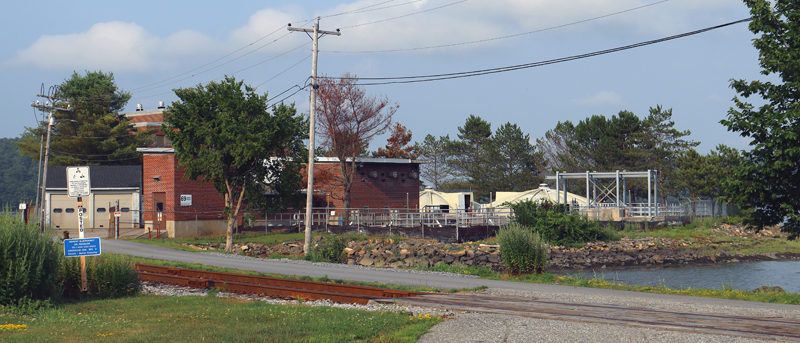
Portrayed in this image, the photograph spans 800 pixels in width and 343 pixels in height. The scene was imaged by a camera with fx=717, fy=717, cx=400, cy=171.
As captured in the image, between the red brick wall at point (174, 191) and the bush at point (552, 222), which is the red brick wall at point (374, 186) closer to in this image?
the red brick wall at point (174, 191)

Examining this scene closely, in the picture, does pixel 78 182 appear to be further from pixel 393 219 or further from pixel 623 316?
pixel 393 219

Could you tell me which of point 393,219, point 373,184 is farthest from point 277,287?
point 373,184

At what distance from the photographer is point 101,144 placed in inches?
3172

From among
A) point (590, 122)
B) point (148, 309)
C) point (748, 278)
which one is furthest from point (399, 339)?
point (590, 122)

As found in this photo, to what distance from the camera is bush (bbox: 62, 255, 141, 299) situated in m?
17.9

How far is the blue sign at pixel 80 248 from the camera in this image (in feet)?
56.4

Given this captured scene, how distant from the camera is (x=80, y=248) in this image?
1734 cm

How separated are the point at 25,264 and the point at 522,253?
1432 cm

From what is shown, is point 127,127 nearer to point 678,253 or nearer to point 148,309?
point 678,253

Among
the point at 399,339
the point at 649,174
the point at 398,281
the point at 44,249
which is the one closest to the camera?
the point at 399,339

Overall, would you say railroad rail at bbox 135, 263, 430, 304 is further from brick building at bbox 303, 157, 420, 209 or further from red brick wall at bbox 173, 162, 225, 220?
brick building at bbox 303, 157, 420, 209

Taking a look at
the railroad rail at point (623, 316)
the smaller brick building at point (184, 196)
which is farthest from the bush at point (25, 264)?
the smaller brick building at point (184, 196)

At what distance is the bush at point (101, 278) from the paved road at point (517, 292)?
22.4 feet

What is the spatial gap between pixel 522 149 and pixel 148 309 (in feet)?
263
